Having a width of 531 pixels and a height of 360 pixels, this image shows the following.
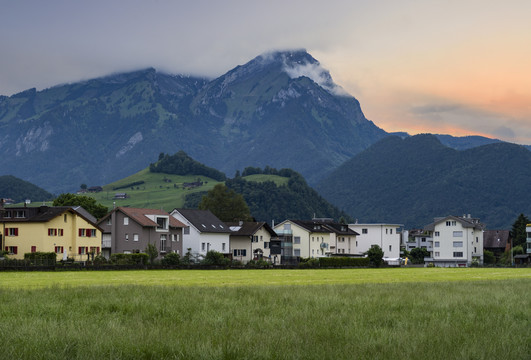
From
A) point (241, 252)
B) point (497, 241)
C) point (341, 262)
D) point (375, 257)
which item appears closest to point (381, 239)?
Answer: point (497, 241)

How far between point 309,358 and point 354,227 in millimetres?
155016

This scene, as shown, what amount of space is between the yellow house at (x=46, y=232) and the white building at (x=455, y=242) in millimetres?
89322

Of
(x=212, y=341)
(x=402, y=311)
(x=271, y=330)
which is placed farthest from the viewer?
(x=402, y=311)

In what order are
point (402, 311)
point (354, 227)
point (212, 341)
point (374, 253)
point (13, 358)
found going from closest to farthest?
1. point (13, 358)
2. point (212, 341)
3. point (402, 311)
4. point (374, 253)
5. point (354, 227)

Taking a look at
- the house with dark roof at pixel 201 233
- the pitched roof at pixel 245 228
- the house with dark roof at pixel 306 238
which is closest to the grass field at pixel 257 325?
the house with dark roof at pixel 201 233

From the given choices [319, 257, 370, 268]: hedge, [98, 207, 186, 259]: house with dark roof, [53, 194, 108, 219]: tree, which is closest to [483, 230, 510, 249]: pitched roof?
[319, 257, 370, 268]: hedge

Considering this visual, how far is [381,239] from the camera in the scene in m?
161

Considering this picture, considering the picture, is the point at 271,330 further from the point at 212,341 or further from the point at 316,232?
the point at 316,232

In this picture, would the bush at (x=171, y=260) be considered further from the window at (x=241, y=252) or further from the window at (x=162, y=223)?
the window at (x=241, y=252)

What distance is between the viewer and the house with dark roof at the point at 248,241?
398ft

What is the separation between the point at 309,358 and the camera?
44.4 ft

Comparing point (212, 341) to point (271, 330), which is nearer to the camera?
point (212, 341)

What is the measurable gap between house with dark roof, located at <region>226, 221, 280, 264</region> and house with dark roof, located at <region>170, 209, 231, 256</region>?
2856 mm

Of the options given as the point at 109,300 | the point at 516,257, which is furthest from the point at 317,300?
the point at 516,257
